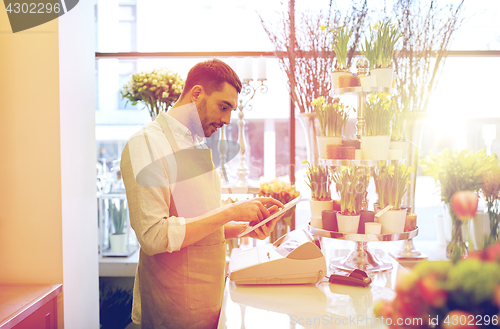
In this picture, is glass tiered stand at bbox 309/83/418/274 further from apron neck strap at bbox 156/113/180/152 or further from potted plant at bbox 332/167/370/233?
apron neck strap at bbox 156/113/180/152

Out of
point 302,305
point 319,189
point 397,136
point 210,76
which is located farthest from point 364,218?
point 210,76

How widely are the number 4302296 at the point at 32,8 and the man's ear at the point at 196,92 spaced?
80cm

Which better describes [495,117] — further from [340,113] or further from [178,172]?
[178,172]

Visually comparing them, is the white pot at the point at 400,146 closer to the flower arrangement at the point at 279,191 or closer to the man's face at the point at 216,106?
the flower arrangement at the point at 279,191

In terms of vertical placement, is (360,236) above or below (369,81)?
below

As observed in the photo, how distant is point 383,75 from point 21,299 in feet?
5.67

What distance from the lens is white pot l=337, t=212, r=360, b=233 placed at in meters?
1.48

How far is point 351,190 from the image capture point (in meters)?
1.49

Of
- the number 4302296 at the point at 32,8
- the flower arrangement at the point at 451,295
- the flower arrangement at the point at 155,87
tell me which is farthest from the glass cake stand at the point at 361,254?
the number 4302296 at the point at 32,8

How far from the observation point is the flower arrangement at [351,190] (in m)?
1.49

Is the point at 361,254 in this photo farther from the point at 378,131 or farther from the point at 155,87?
the point at 155,87

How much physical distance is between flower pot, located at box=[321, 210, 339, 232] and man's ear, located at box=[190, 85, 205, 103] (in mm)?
726

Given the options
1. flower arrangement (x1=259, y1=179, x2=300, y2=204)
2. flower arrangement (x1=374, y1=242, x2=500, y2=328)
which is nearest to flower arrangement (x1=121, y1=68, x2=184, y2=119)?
flower arrangement (x1=259, y1=179, x2=300, y2=204)

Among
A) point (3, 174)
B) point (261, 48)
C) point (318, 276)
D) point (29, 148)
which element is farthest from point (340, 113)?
point (3, 174)
